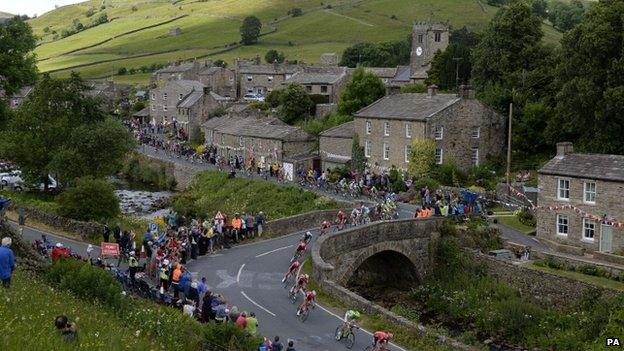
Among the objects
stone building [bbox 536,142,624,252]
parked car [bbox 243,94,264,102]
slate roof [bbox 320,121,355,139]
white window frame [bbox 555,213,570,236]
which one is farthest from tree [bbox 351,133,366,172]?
parked car [bbox 243,94,264,102]

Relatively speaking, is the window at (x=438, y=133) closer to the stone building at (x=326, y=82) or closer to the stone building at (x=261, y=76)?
the stone building at (x=326, y=82)

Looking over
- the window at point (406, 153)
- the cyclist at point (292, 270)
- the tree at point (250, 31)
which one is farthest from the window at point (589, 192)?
the tree at point (250, 31)

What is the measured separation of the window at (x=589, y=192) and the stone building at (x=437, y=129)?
16151 millimetres

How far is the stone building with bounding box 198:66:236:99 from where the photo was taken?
110 metres

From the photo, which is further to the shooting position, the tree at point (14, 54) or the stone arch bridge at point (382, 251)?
the tree at point (14, 54)

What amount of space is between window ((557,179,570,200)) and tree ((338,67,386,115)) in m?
30.8

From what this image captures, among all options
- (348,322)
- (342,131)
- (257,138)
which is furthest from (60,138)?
(348,322)

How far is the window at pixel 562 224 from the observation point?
38844 millimetres

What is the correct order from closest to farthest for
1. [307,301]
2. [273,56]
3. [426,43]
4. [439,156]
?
[307,301]
[439,156]
[426,43]
[273,56]

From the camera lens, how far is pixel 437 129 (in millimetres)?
53344

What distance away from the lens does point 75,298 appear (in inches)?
754

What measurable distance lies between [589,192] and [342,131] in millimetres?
27097

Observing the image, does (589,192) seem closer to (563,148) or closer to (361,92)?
(563,148)

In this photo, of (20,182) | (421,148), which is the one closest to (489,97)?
(421,148)
